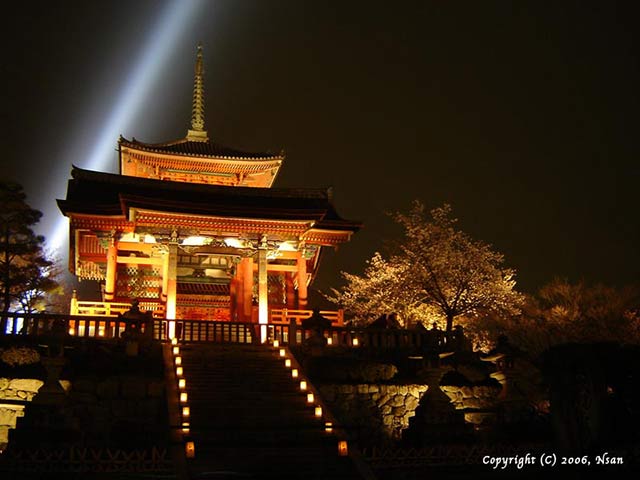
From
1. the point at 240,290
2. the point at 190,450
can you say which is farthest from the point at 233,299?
the point at 190,450

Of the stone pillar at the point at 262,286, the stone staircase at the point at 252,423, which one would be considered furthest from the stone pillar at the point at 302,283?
the stone staircase at the point at 252,423

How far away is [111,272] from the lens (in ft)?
99.8

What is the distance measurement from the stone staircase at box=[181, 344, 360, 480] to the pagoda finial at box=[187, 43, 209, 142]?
86.1 ft

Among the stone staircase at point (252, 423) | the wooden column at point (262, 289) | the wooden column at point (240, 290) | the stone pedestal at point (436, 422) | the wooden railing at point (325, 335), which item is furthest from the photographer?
the wooden column at point (240, 290)

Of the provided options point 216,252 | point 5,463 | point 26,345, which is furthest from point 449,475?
point 216,252

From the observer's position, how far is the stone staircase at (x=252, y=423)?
15055 mm

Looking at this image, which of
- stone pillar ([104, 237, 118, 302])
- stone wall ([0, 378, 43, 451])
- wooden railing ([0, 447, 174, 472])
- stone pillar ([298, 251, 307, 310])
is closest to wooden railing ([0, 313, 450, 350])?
stone wall ([0, 378, 43, 451])

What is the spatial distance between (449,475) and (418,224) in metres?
29.4

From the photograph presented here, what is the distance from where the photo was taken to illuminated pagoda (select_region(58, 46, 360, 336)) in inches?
1162

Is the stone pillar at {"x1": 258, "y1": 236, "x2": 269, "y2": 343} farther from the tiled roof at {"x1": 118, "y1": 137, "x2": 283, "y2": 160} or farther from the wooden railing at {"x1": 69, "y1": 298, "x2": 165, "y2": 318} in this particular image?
the tiled roof at {"x1": 118, "y1": 137, "x2": 283, "y2": 160}

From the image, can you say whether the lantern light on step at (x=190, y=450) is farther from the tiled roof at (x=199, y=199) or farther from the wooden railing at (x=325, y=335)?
the tiled roof at (x=199, y=199)

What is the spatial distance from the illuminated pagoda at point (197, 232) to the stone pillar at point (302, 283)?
6cm

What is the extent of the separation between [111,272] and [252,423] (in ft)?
52.3

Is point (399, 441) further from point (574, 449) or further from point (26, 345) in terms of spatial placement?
point (26, 345)
